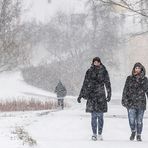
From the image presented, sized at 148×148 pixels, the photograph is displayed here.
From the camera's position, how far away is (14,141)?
9992 mm

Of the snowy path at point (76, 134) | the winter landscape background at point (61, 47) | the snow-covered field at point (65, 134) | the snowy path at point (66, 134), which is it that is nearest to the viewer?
the snow-covered field at point (65, 134)

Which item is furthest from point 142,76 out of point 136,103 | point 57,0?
point 57,0

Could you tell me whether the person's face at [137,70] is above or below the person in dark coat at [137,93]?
above

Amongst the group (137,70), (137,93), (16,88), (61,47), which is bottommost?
(137,93)

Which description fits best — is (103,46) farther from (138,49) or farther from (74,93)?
(138,49)

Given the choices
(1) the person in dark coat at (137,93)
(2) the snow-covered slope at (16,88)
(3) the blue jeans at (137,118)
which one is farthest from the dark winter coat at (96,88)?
(2) the snow-covered slope at (16,88)

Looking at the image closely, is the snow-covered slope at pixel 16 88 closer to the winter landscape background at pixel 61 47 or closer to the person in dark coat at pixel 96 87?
the winter landscape background at pixel 61 47

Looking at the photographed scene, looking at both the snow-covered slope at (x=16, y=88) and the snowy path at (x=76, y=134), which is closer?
the snowy path at (x=76, y=134)

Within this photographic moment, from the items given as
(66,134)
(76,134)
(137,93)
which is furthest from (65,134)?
(137,93)

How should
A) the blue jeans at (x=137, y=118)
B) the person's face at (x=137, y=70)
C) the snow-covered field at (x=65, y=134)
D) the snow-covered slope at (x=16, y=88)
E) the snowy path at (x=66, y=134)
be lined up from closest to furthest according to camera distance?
the snow-covered field at (x=65, y=134) → the snowy path at (x=66, y=134) → the person's face at (x=137, y=70) → the blue jeans at (x=137, y=118) → the snow-covered slope at (x=16, y=88)

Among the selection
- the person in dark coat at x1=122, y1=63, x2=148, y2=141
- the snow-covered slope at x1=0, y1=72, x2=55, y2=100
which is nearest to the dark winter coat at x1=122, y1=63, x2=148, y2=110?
the person in dark coat at x1=122, y1=63, x2=148, y2=141

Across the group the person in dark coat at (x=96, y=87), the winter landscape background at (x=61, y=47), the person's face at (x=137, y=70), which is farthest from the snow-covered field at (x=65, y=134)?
the winter landscape background at (x=61, y=47)

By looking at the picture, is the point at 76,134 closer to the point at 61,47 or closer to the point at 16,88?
the point at 16,88

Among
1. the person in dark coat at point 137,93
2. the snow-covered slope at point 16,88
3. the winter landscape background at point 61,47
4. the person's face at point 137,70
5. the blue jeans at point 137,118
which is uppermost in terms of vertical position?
the winter landscape background at point 61,47
